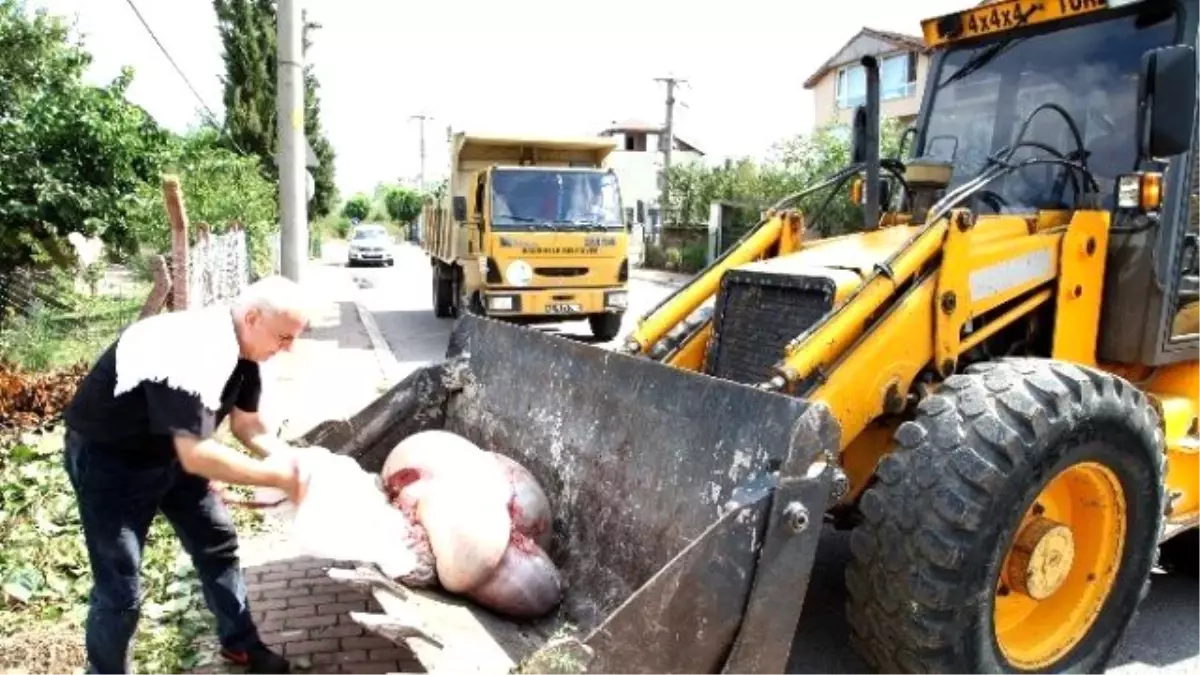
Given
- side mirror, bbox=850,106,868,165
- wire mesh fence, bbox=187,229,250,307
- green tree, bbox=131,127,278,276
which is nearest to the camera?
side mirror, bbox=850,106,868,165

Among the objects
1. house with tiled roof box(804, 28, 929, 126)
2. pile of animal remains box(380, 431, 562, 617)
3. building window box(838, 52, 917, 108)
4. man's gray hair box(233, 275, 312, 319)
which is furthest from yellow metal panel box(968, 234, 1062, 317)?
building window box(838, 52, 917, 108)

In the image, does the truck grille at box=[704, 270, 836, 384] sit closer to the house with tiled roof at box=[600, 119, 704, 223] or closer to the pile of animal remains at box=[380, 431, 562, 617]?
the pile of animal remains at box=[380, 431, 562, 617]

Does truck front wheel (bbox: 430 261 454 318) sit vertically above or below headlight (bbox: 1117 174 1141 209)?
below

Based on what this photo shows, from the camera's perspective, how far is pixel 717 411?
3.40m

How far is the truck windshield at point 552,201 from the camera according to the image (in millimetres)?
13008

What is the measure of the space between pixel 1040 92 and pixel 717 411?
104 inches

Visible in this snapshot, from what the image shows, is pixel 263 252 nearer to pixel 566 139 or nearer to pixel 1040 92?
pixel 566 139

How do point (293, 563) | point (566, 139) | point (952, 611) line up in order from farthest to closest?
point (566, 139) → point (293, 563) → point (952, 611)

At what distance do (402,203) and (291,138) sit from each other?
6306 centimetres

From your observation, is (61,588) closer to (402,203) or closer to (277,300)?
(277,300)

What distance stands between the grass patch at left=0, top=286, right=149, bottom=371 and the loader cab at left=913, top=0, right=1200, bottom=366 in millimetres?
7645

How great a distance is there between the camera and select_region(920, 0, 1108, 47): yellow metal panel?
182 inches

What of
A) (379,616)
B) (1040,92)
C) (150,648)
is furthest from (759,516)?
(1040,92)

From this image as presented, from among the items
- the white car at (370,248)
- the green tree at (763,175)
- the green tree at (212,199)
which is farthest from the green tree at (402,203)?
the green tree at (212,199)
